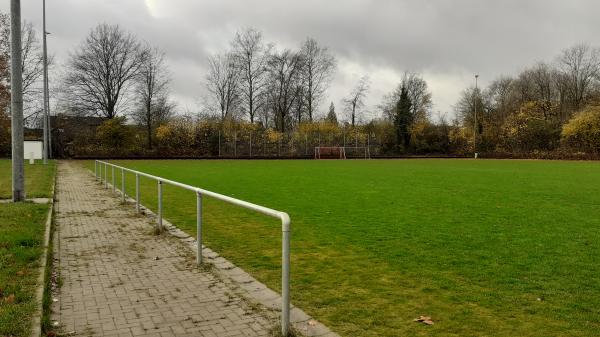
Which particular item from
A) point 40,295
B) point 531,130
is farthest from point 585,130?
point 40,295

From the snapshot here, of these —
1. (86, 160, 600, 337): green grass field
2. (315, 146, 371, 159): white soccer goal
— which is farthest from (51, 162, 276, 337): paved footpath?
(315, 146, 371, 159): white soccer goal

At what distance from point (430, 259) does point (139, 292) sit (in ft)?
12.1

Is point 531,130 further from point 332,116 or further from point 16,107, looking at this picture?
point 16,107

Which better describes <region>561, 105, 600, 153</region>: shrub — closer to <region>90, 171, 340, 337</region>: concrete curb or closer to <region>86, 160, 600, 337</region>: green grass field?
<region>86, 160, 600, 337</region>: green grass field

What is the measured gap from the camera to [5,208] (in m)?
10.2

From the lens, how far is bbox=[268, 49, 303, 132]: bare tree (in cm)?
6469

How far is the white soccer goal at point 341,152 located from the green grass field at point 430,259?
44269mm

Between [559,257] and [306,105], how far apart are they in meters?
60.0

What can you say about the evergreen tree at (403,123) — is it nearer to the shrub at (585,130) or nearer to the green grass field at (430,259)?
the shrub at (585,130)

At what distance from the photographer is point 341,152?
193ft

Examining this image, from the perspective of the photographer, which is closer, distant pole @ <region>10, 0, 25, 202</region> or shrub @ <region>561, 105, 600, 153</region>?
distant pole @ <region>10, 0, 25, 202</region>

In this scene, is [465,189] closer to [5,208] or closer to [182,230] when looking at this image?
[182,230]

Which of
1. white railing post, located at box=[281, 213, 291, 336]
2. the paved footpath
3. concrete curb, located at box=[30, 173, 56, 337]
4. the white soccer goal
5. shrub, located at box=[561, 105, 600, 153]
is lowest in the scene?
the paved footpath

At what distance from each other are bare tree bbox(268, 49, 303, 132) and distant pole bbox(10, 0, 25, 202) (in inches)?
2095
